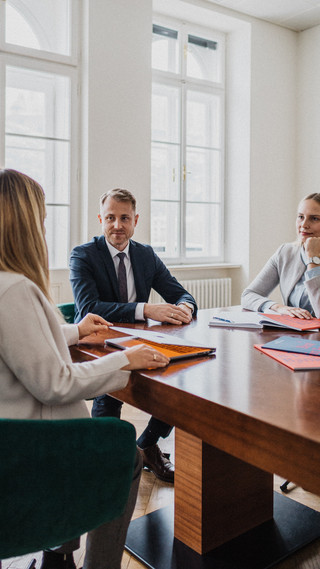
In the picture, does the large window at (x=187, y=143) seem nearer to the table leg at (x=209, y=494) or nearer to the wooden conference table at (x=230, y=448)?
the wooden conference table at (x=230, y=448)

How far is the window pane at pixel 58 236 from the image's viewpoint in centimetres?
413

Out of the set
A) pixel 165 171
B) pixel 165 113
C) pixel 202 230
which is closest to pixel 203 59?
pixel 165 113

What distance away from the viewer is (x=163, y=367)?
4.44 ft

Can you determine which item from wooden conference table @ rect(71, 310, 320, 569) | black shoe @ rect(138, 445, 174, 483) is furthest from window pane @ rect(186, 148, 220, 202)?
black shoe @ rect(138, 445, 174, 483)

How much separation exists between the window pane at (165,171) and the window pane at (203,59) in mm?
864

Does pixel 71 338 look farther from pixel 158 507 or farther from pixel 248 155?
pixel 248 155

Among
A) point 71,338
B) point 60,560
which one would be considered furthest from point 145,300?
point 60,560

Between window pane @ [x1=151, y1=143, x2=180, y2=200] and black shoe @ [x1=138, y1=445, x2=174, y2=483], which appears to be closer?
black shoe @ [x1=138, y1=445, x2=174, y2=483]

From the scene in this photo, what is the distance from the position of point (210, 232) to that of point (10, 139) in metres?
2.34

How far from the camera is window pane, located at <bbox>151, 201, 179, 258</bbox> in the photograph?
496cm

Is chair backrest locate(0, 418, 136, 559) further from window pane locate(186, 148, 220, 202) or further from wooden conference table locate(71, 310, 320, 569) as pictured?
window pane locate(186, 148, 220, 202)

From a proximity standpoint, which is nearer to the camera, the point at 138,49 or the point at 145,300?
the point at 145,300

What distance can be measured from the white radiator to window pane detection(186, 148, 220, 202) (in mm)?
903

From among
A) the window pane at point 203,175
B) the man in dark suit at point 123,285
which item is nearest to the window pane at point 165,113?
the window pane at point 203,175
